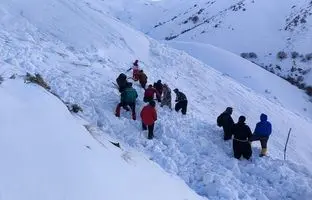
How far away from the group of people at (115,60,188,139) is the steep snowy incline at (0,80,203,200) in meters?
2.83

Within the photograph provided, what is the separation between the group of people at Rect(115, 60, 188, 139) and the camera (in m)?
15.4

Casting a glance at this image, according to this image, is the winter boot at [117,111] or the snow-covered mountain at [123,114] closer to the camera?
the snow-covered mountain at [123,114]

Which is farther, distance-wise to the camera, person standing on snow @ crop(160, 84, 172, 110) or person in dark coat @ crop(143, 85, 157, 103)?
person standing on snow @ crop(160, 84, 172, 110)

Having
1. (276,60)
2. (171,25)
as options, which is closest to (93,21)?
(276,60)

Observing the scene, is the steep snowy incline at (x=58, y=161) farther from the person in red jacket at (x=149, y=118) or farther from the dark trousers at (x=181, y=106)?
the dark trousers at (x=181, y=106)

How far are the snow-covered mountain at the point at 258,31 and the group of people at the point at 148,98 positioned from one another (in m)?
20.4

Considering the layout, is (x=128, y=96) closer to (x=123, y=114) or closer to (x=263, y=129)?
Result: (x=123, y=114)

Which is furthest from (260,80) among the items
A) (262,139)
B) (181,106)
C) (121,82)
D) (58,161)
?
(58,161)

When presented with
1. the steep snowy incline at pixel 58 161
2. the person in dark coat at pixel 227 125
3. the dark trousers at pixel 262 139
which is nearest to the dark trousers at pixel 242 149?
the dark trousers at pixel 262 139

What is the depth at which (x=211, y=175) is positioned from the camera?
1364cm

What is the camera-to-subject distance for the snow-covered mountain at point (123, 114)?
10.3m

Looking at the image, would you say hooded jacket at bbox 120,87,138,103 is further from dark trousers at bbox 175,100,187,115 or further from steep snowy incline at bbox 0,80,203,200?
steep snowy incline at bbox 0,80,203,200

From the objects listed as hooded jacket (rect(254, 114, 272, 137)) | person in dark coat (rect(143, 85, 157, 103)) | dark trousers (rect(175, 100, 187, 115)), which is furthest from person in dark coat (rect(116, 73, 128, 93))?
hooded jacket (rect(254, 114, 272, 137))

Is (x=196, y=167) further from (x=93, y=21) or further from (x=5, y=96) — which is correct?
(x=93, y=21)
